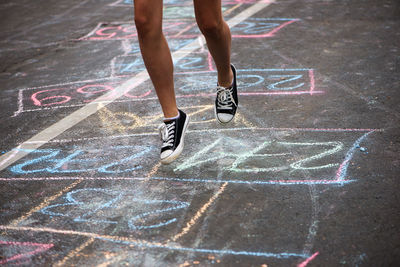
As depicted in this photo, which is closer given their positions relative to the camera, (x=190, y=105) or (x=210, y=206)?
(x=210, y=206)

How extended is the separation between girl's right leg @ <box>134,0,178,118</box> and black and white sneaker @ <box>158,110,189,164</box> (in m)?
0.05

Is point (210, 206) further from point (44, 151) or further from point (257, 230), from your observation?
point (44, 151)

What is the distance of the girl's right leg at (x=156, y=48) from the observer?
271 cm

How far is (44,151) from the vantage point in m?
3.22

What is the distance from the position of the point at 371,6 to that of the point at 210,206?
4.44 m

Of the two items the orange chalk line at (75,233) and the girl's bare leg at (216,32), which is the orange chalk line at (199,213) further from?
the girl's bare leg at (216,32)

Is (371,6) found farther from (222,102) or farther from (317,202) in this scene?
(317,202)

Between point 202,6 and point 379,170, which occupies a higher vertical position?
point 202,6

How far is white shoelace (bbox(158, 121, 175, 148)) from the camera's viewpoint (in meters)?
2.93

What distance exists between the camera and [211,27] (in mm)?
3045

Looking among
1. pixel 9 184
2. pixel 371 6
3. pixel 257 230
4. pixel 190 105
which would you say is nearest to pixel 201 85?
pixel 190 105

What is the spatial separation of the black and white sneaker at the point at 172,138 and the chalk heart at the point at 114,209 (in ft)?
1.20

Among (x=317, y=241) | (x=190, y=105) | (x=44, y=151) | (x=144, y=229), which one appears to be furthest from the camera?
(x=190, y=105)

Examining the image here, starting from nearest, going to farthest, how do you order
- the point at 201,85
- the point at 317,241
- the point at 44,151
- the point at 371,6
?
the point at 317,241
the point at 44,151
the point at 201,85
the point at 371,6
